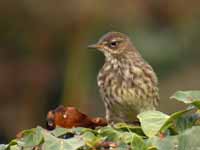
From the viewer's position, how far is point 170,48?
11578mm

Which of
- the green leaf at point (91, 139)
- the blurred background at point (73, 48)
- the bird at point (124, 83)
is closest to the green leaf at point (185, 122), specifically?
the green leaf at point (91, 139)

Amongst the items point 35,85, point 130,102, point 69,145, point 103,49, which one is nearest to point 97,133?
point 69,145

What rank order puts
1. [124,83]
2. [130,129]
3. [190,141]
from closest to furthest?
1. [190,141]
2. [130,129]
3. [124,83]

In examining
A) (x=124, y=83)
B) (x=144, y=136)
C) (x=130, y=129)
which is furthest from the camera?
(x=124, y=83)

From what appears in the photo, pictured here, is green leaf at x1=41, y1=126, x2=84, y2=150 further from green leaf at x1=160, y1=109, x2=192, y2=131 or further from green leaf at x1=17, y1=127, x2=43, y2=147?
green leaf at x1=160, y1=109, x2=192, y2=131

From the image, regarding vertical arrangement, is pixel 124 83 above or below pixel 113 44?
below

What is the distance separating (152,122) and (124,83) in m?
3.24

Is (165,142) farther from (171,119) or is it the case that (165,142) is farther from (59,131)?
(59,131)

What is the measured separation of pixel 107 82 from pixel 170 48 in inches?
194

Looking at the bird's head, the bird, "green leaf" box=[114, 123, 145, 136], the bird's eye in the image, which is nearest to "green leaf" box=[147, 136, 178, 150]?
"green leaf" box=[114, 123, 145, 136]

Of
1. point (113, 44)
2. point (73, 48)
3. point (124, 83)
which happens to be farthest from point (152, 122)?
point (73, 48)

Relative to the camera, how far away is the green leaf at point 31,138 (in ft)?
11.2

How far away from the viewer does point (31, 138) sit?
3.44 metres

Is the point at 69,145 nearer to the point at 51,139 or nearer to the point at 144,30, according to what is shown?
the point at 51,139
